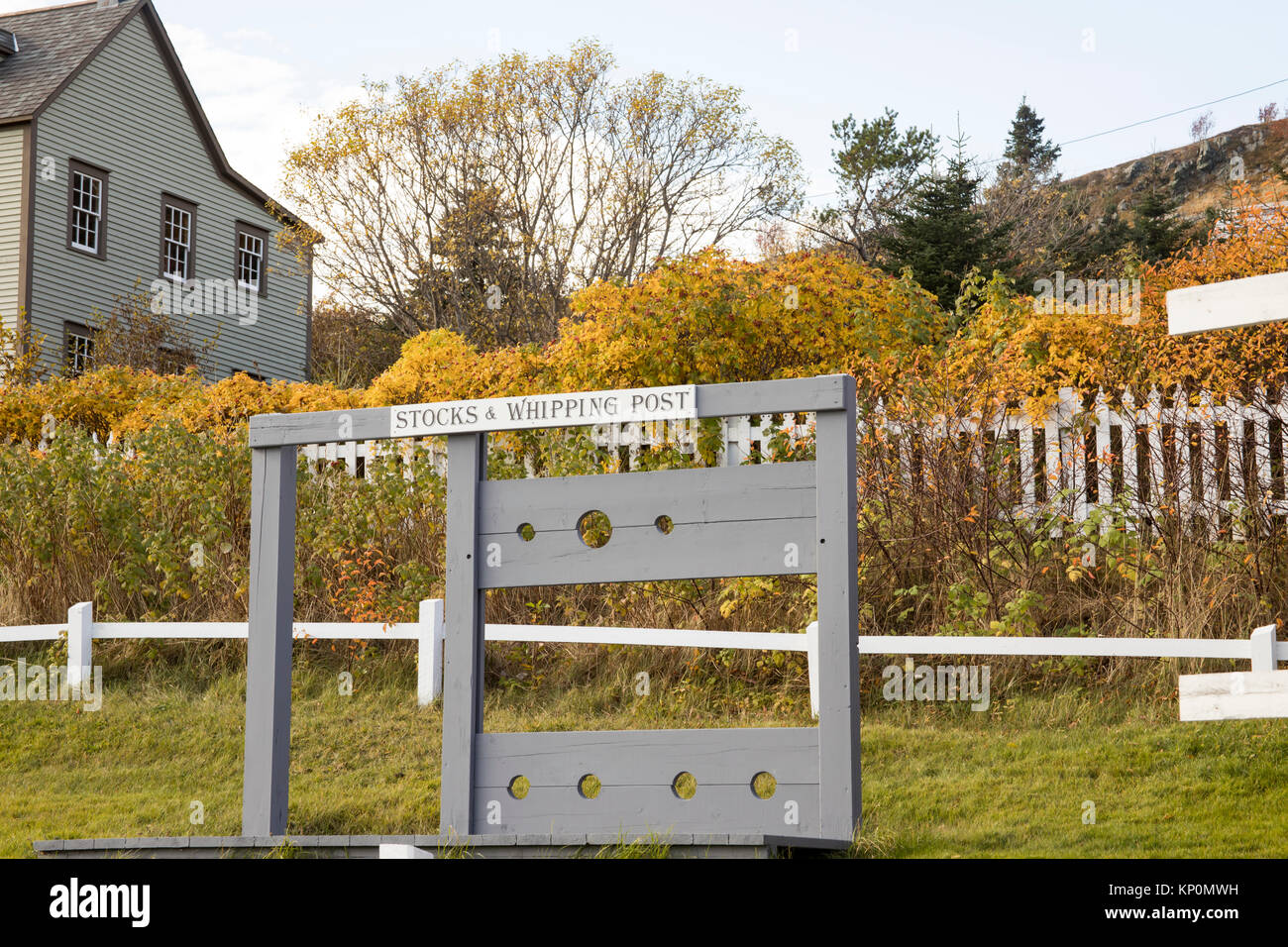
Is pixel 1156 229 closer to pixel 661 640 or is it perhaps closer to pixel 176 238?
pixel 176 238

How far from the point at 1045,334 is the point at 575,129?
448 inches

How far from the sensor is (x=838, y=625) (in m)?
4.47

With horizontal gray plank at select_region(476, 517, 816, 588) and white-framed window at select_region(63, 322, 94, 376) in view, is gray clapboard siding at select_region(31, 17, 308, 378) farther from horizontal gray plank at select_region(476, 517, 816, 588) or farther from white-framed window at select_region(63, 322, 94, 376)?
horizontal gray plank at select_region(476, 517, 816, 588)

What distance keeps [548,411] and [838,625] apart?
57.3 inches

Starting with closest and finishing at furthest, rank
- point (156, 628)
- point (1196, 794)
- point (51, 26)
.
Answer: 1. point (1196, 794)
2. point (156, 628)
3. point (51, 26)

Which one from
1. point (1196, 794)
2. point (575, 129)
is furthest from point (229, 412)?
point (1196, 794)

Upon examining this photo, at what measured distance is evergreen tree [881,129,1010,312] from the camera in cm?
2002

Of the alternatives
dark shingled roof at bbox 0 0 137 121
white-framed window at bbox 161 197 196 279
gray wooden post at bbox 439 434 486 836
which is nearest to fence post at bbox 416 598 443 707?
gray wooden post at bbox 439 434 486 836

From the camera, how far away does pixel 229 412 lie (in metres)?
12.8

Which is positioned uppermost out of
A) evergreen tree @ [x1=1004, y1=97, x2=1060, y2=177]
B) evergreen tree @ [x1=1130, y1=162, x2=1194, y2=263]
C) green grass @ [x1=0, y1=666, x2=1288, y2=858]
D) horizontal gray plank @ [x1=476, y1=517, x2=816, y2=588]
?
evergreen tree @ [x1=1004, y1=97, x2=1060, y2=177]

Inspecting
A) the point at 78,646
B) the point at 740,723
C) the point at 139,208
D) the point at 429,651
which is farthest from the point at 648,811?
the point at 139,208

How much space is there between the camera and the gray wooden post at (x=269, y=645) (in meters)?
5.18

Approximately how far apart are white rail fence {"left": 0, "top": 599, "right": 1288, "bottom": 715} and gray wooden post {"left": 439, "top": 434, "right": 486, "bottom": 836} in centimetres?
187
